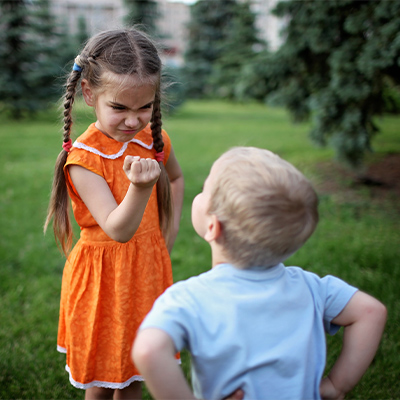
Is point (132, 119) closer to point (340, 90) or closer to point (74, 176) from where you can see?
point (74, 176)

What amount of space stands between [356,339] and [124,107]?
118 cm

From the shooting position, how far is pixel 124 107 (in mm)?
1688

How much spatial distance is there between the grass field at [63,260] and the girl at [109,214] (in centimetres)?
35

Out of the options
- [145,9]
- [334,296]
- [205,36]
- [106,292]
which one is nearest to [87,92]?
[106,292]

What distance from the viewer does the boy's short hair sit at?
3.62ft

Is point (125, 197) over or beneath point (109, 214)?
over

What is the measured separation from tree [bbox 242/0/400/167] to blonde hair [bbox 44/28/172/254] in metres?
3.23

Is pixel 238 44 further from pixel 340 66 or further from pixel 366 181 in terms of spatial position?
pixel 340 66

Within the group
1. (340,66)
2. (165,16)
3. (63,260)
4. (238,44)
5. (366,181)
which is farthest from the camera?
(165,16)

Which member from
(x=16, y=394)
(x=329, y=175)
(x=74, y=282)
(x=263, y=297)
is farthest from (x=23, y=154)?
A: (x=263, y=297)

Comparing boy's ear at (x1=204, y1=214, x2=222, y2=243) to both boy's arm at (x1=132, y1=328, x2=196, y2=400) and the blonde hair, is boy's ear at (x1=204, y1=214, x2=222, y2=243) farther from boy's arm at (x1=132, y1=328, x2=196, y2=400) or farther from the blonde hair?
the blonde hair

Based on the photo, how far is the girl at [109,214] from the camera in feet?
5.53

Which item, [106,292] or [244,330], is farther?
[106,292]

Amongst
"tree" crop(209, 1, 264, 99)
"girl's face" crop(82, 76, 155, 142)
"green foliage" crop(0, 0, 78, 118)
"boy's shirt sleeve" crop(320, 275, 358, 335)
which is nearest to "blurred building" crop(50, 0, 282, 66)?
"tree" crop(209, 1, 264, 99)
